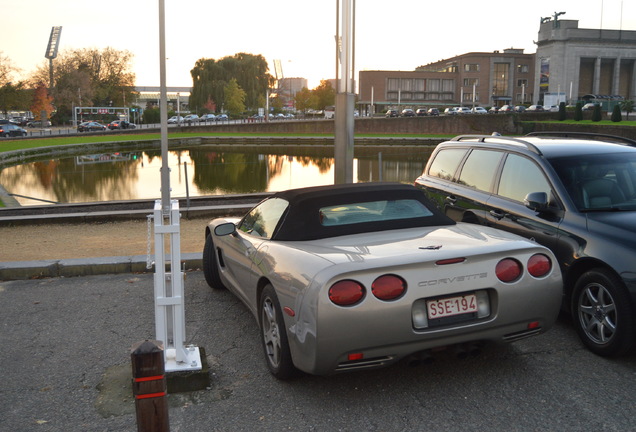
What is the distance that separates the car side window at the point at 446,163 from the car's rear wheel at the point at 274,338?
12.4ft

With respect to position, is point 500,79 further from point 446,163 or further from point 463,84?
point 446,163

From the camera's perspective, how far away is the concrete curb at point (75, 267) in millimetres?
7809

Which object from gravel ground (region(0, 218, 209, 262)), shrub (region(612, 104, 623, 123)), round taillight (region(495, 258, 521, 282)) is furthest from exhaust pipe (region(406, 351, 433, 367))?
shrub (region(612, 104, 623, 123))

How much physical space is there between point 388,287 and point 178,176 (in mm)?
26113

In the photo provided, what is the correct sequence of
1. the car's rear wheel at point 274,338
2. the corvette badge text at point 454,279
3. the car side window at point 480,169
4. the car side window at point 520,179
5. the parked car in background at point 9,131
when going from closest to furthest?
the corvette badge text at point 454,279 → the car's rear wheel at point 274,338 → the car side window at point 520,179 → the car side window at point 480,169 → the parked car in background at point 9,131

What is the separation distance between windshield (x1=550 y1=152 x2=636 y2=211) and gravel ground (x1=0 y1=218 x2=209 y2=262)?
19.3 feet

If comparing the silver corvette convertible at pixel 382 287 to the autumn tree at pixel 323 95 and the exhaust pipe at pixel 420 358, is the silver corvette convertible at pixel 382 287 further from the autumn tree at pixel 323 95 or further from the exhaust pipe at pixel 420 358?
the autumn tree at pixel 323 95

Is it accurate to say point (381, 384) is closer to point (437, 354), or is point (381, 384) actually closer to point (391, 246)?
point (437, 354)

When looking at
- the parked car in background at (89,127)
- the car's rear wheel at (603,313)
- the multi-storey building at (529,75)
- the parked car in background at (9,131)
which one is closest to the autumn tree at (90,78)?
the parked car in background at (89,127)

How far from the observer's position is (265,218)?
218 inches

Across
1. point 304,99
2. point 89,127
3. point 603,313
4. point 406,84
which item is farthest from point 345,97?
point 406,84

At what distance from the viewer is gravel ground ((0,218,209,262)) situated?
380 inches

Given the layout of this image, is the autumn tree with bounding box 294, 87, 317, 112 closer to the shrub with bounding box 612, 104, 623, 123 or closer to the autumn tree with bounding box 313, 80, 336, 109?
the autumn tree with bounding box 313, 80, 336, 109

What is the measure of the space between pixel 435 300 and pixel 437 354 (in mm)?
415
